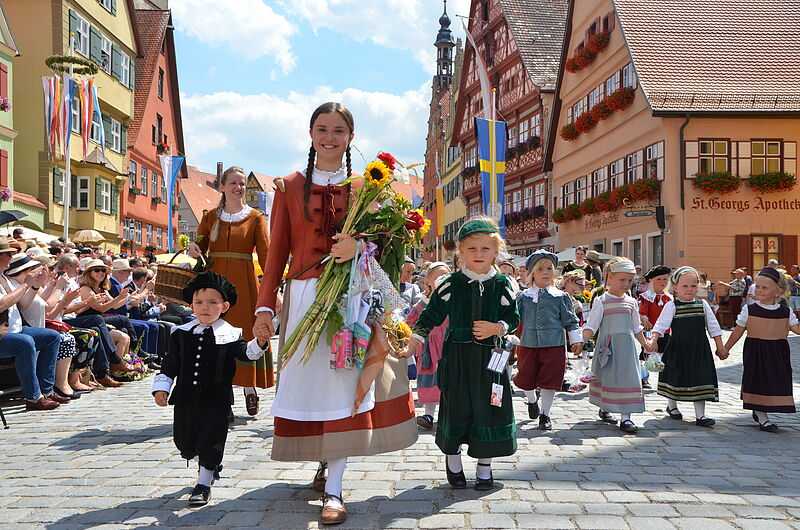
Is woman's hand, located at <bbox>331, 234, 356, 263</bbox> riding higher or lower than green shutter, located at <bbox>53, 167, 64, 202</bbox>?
lower

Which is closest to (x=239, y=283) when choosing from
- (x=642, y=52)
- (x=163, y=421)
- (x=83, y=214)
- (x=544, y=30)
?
(x=163, y=421)

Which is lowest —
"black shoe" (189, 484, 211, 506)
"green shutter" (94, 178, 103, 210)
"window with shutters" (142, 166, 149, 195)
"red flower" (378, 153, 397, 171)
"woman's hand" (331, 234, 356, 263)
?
"black shoe" (189, 484, 211, 506)

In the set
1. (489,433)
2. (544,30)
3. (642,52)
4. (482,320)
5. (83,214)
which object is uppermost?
(544,30)

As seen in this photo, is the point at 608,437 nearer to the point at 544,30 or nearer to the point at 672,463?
the point at 672,463

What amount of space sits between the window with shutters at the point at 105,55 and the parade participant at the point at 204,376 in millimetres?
28566

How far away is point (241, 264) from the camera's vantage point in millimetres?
6742

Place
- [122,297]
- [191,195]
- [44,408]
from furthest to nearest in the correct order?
1. [191,195]
2. [122,297]
3. [44,408]

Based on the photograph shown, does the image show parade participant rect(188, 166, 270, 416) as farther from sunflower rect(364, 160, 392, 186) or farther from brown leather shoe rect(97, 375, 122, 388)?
brown leather shoe rect(97, 375, 122, 388)

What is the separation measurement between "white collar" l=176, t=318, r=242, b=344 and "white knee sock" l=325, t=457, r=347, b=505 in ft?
3.16

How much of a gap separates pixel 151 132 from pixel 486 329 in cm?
3571

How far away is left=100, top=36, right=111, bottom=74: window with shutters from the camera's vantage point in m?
30.3

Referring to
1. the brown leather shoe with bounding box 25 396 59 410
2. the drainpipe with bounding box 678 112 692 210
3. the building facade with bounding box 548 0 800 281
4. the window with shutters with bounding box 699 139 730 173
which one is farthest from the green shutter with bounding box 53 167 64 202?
the window with shutters with bounding box 699 139 730 173

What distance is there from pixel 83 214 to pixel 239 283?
24.8 m

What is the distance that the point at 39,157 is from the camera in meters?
26.8
